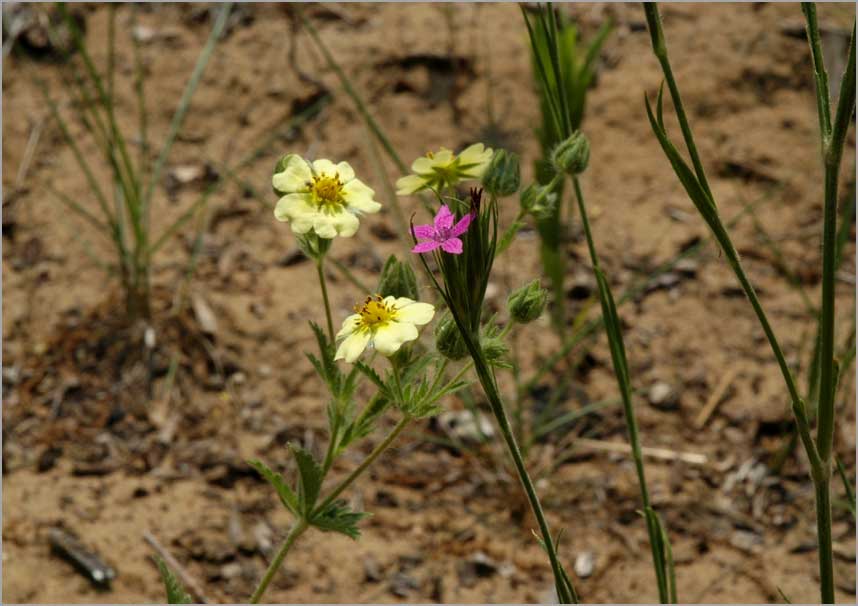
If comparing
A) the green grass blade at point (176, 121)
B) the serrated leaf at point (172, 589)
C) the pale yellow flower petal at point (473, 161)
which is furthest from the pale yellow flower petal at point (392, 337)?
the green grass blade at point (176, 121)

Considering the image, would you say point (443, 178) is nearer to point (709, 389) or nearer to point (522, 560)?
point (522, 560)

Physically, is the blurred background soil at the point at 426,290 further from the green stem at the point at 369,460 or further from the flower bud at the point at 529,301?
the flower bud at the point at 529,301

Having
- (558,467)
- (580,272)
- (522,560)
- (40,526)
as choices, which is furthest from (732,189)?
(40,526)

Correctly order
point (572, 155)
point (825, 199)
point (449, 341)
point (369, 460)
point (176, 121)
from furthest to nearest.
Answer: point (176, 121) → point (572, 155) → point (369, 460) → point (449, 341) → point (825, 199)

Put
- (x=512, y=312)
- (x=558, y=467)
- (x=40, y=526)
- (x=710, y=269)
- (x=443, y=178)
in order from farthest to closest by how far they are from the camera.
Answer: (x=710, y=269) → (x=558, y=467) → (x=40, y=526) → (x=443, y=178) → (x=512, y=312)

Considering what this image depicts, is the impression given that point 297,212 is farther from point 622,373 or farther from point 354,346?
point 622,373

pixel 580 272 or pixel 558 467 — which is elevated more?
pixel 580 272

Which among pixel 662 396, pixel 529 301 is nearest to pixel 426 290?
pixel 529 301
